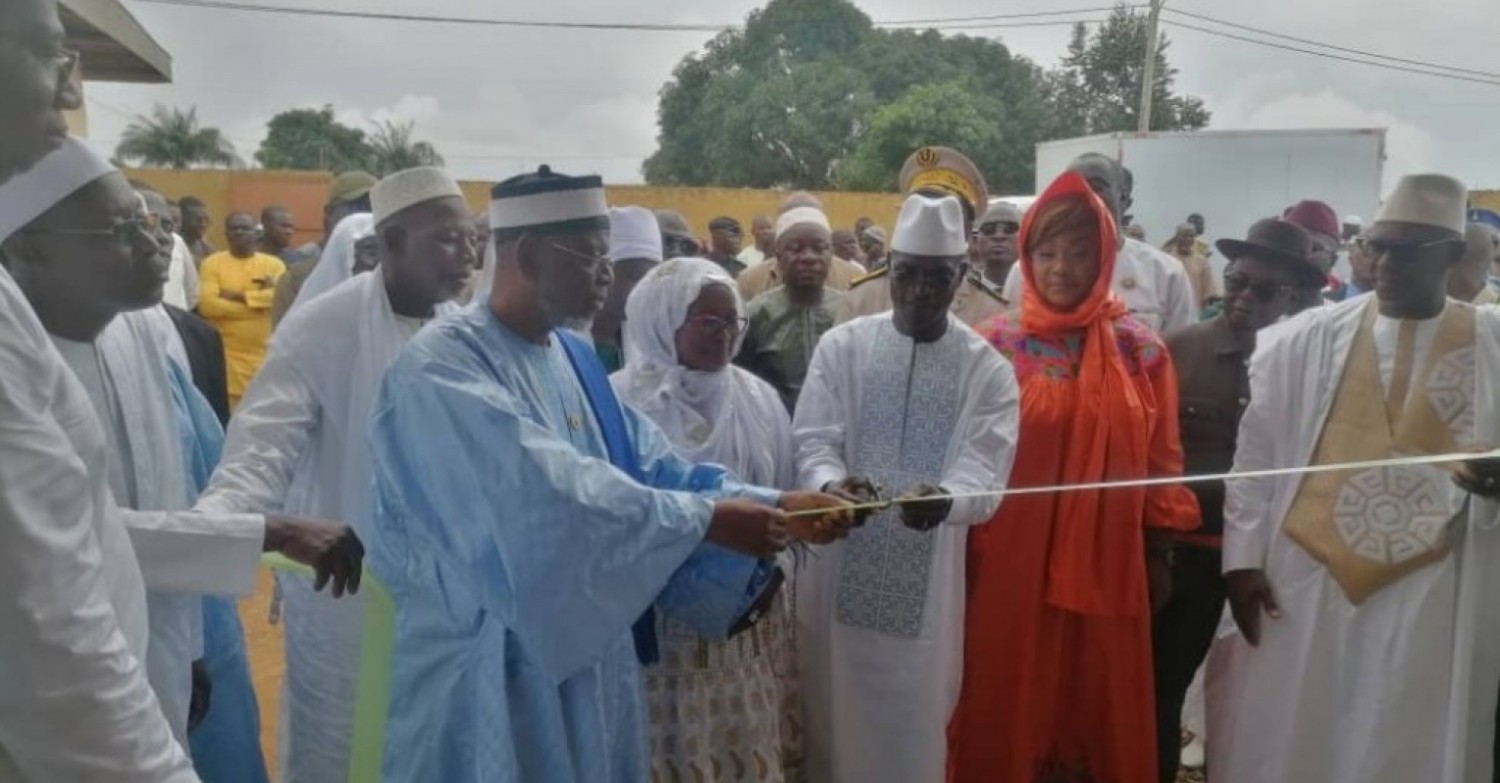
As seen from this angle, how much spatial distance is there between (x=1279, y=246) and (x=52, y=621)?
405cm

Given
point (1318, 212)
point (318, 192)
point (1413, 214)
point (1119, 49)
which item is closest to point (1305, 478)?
point (1413, 214)

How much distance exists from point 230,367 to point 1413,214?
29.1 feet

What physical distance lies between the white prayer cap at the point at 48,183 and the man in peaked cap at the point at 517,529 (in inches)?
31.6

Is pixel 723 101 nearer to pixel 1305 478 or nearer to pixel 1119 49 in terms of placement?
pixel 1119 49

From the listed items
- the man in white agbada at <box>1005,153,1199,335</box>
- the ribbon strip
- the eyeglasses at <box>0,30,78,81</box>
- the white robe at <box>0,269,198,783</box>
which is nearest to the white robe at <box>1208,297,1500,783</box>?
the ribbon strip

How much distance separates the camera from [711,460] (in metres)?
3.88

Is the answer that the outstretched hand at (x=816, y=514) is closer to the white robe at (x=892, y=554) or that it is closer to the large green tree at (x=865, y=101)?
the white robe at (x=892, y=554)

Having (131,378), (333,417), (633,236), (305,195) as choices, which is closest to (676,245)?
(633,236)

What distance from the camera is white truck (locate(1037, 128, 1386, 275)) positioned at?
16.9 metres

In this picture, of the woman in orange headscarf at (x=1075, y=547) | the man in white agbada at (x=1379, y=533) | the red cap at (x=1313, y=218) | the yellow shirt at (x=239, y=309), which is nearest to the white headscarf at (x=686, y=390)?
the woman in orange headscarf at (x=1075, y=547)

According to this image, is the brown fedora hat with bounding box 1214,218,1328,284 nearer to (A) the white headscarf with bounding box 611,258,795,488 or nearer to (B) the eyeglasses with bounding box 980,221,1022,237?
(A) the white headscarf with bounding box 611,258,795,488

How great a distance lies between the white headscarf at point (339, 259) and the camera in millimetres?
5039

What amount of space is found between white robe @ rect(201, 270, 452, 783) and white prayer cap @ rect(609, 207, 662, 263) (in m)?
1.46

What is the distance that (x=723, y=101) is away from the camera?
150ft
